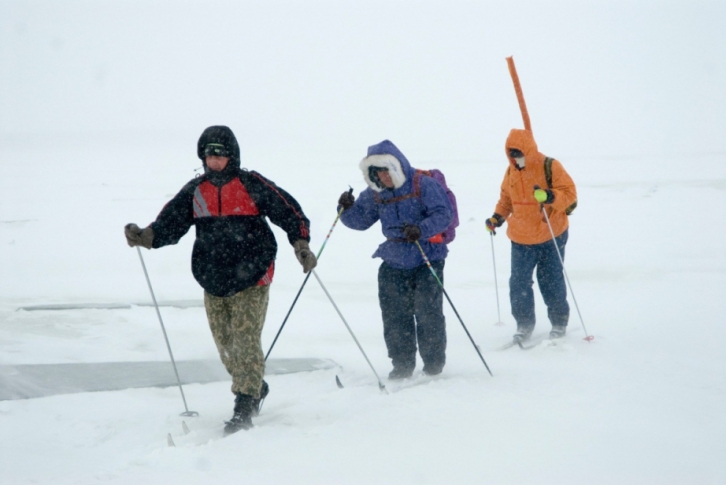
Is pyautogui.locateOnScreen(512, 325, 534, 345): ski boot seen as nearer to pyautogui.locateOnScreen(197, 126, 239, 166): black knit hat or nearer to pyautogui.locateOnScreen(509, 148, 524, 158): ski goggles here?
pyautogui.locateOnScreen(509, 148, 524, 158): ski goggles

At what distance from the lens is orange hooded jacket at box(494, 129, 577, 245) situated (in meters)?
5.74

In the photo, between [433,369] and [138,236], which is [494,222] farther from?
[138,236]

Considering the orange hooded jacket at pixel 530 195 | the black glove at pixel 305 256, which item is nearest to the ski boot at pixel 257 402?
the black glove at pixel 305 256

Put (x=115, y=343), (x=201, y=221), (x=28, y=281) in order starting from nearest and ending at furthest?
(x=201, y=221) → (x=115, y=343) → (x=28, y=281)

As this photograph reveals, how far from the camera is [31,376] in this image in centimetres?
479

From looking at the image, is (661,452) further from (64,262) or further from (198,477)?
(64,262)

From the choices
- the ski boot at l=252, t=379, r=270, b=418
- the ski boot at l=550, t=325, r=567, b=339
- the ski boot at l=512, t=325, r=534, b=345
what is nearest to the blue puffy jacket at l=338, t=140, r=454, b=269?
the ski boot at l=252, t=379, r=270, b=418

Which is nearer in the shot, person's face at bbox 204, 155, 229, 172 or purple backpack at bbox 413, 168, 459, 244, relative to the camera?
person's face at bbox 204, 155, 229, 172

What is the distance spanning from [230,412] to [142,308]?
9.83 ft

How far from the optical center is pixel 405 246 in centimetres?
480

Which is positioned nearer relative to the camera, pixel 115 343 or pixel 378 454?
pixel 378 454

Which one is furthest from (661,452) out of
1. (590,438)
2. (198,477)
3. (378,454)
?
(198,477)

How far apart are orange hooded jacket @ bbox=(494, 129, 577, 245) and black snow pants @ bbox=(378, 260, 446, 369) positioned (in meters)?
1.33

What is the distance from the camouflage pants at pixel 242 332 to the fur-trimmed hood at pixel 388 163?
112 cm
